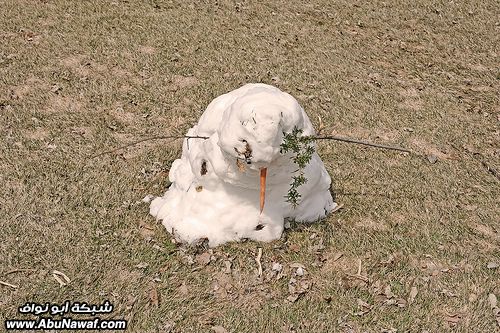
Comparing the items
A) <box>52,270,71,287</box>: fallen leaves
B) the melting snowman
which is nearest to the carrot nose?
the melting snowman

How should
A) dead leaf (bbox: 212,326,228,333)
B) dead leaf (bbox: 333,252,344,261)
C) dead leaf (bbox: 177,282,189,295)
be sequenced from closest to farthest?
1. dead leaf (bbox: 212,326,228,333)
2. dead leaf (bbox: 177,282,189,295)
3. dead leaf (bbox: 333,252,344,261)

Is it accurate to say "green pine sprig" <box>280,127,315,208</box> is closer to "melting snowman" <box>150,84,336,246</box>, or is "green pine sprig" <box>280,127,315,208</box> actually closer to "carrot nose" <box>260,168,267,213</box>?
"melting snowman" <box>150,84,336,246</box>

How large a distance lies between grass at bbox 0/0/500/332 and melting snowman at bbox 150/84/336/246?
206mm

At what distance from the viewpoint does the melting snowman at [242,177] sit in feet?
13.0

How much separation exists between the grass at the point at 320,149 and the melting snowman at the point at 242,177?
0.68 feet

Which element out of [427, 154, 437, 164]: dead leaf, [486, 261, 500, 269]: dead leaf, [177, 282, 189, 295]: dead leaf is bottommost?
[486, 261, 500, 269]: dead leaf

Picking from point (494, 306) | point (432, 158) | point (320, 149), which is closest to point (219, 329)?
point (494, 306)

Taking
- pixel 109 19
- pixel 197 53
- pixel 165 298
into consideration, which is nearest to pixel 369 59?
pixel 197 53

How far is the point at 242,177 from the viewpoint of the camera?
4.38 metres

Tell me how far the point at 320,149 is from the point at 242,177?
2339 mm

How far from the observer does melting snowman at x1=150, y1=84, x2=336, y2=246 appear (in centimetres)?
397

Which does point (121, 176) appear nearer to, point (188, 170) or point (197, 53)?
point (188, 170)
